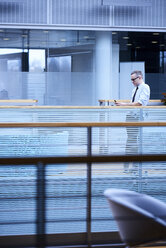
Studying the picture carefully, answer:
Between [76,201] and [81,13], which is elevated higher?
[81,13]

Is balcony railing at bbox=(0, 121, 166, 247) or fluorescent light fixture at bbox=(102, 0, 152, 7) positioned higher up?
fluorescent light fixture at bbox=(102, 0, 152, 7)

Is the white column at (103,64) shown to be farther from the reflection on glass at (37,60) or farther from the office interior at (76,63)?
the reflection on glass at (37,60)

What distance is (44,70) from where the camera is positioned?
10.1 metres

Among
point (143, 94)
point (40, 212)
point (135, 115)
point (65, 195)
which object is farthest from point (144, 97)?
point (40, 212)

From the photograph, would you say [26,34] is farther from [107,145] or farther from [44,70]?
[107,145]

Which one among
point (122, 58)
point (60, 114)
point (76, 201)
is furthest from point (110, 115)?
point (122, 58)

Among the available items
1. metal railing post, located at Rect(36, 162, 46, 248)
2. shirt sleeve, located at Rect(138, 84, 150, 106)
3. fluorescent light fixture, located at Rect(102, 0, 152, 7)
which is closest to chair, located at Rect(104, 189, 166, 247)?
metal railing post, located at Rect(36, 162, 46, 248)

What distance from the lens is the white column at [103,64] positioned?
10.2m

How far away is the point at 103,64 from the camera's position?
1032 centimetres

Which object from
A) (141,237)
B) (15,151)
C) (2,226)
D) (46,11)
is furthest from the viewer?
(46,11)

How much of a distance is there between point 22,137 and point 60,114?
1179mm

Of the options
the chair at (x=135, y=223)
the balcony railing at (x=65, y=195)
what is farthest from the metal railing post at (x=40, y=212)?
the chair at (x=135, y=223)

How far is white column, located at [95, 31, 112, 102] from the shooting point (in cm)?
1023

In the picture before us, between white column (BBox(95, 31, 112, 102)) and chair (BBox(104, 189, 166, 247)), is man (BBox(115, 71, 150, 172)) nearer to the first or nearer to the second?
chair (BBox(104, 189, 166, 247))
